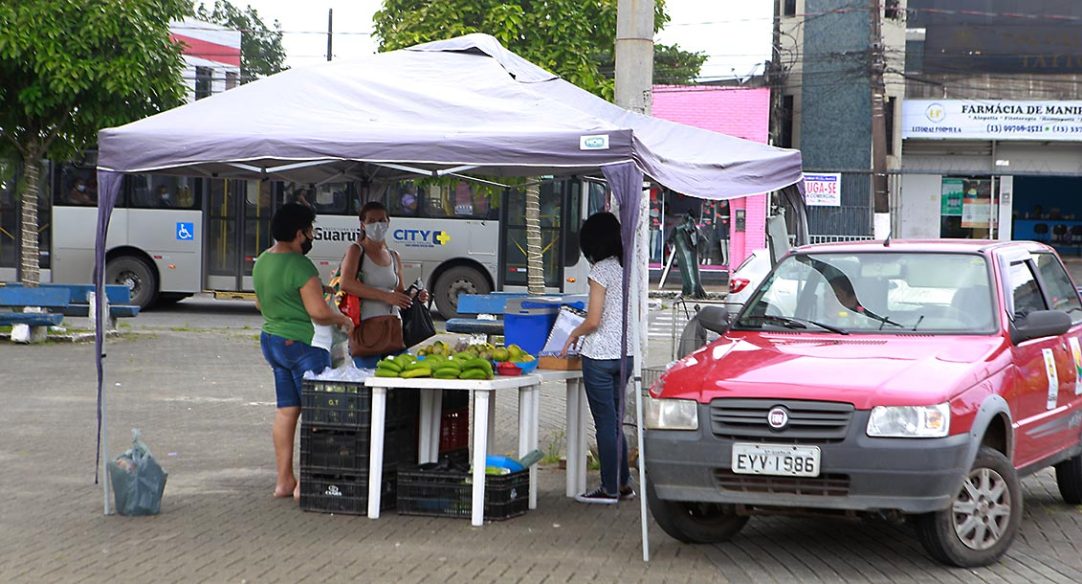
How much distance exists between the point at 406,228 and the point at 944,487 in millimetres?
18923

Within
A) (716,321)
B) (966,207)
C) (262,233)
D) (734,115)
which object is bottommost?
(716,321)

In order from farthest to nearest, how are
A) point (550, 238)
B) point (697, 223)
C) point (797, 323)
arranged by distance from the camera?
point (697, 223) → point (550, 238) → point (797, 323)

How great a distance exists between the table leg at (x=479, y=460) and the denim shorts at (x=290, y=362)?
1202 mm

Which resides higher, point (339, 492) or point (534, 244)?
point (534, 244)

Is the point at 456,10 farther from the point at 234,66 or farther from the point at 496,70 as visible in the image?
the point at 234,66

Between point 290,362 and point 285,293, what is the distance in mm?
433

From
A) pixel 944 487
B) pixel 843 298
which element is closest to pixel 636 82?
pixel 843 298

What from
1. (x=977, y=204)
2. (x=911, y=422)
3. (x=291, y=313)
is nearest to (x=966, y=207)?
(x=977, y=204)

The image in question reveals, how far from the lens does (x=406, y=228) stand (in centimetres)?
2483

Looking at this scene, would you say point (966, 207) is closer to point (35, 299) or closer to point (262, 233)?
point (262, 233)

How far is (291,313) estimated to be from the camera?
847cm

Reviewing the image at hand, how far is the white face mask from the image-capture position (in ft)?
30.3

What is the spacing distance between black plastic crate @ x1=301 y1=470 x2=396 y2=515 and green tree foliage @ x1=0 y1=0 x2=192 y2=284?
35.4 ft

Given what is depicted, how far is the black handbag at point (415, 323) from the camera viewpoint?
31.7 feet
